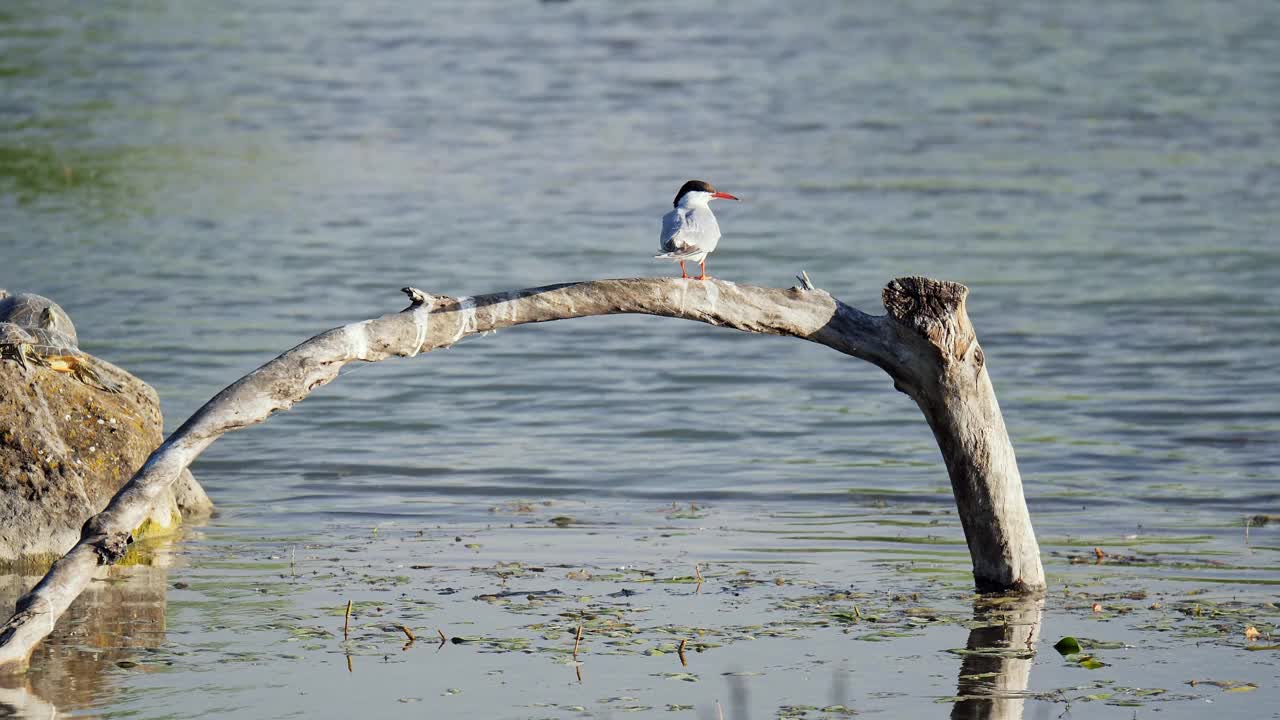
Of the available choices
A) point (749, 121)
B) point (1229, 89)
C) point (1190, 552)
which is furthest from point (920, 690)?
point (1229, 89)

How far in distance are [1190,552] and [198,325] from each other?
1280 centimetres

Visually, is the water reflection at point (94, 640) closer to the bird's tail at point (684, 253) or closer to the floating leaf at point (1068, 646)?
the bird's tail at point (684, 253)

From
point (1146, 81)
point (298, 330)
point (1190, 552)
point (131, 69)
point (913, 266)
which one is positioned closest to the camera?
point (1190, 552)

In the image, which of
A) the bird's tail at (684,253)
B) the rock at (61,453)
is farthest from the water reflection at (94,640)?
the bird's tail at (684,253)

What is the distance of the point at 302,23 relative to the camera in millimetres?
52844

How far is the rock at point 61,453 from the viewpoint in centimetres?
1067

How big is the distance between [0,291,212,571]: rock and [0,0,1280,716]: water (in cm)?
80

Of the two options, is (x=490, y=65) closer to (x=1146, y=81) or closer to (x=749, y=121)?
(x=749, y=121)

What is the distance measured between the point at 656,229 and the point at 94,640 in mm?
17687

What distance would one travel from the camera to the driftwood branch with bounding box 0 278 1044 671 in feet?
26.3

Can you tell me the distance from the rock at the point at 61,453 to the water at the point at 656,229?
80cm

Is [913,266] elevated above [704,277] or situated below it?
above

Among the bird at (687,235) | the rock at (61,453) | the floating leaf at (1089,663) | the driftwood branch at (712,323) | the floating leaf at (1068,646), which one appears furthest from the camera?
the rock at (61,453)

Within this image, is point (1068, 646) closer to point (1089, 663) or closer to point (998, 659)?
point (1089, 663)
